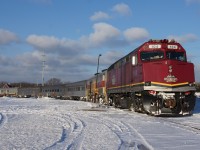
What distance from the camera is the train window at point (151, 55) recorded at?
2034 cm

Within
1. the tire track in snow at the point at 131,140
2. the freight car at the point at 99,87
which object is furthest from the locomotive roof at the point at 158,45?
the freight car at the point at 99,87

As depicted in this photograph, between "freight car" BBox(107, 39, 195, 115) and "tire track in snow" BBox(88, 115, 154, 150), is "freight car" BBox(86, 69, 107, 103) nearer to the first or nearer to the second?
"freight car" BBox(107, 39, 195, 115)

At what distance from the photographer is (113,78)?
31656 millimetres

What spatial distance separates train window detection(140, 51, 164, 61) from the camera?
20.3 meters

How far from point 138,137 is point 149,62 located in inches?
382

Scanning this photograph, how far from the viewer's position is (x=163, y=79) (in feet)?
62.3

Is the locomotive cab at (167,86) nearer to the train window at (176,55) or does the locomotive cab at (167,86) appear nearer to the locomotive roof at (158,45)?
the train window at (176,55)

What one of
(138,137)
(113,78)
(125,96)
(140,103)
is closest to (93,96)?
(113,78)

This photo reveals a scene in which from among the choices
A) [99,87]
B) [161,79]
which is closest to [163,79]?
[161,79]

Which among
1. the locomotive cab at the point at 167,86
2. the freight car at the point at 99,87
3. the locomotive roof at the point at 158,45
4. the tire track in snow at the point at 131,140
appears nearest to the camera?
the tire track in snow at the point at 131,140

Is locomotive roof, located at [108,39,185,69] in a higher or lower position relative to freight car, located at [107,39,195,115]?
higher

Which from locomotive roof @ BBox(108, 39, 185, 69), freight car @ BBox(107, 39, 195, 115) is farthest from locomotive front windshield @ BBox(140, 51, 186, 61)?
locomotive roof @ BBox(108, 39, 185, 69)

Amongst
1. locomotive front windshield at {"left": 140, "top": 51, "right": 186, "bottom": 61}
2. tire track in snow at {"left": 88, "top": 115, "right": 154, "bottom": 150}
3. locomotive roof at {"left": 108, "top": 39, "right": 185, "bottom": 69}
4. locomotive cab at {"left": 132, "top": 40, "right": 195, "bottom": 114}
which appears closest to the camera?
tire track in snow at {"left": 88, "top": 115, "right": 154, "bottom": 150}

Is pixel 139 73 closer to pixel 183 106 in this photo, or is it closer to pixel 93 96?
pixel 183 106
